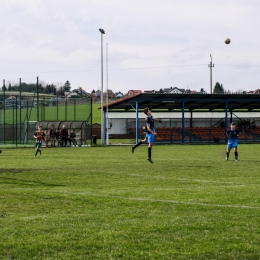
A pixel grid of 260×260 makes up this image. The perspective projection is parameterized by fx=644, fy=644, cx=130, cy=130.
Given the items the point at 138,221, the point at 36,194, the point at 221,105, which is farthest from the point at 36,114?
the point at 138,221

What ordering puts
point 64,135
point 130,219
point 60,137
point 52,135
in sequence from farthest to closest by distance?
point 52,135 < point 60,137 < point 64,135 < point 130,219

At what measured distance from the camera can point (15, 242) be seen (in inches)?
335

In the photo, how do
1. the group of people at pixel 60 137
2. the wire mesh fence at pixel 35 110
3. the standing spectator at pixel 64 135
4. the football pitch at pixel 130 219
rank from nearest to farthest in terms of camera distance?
the football pitch at pixel 130 219 → the standing spectator at pixel 64 135 → the group of people at pixel 60 137 → the wire mesh fence at pixel 35 110

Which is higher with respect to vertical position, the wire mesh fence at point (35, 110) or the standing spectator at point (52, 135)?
the wire mesh fence at point (35, 110)

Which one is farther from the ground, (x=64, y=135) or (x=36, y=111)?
(x=36, y=111)

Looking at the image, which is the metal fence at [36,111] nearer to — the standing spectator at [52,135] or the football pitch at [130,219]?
the standing spectator at [52,135]

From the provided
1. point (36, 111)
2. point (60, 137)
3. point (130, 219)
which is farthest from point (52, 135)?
point (130, 219)

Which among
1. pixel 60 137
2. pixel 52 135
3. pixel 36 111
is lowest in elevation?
pixel 60 137

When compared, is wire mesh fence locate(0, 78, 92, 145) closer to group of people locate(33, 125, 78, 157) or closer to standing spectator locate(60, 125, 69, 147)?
group of people locate(33, 125, 78, 157)

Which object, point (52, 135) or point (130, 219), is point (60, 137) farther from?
point (130, 219)

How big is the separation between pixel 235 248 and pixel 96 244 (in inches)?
70.1

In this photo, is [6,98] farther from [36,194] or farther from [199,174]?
[36,194]

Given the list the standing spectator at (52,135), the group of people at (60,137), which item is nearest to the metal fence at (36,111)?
the group of people at (60,137)

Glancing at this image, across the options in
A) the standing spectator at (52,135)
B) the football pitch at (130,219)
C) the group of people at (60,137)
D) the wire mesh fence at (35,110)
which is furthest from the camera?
the wire mesh fence at (35,110)
